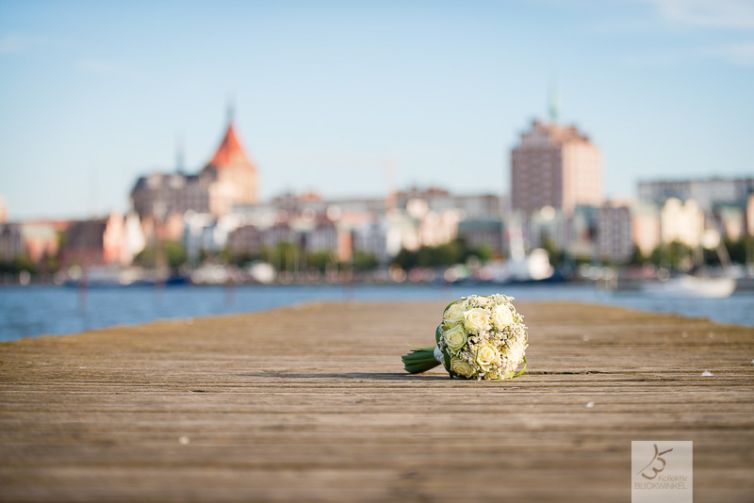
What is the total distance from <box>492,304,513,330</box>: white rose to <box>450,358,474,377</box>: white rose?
16.0 inches

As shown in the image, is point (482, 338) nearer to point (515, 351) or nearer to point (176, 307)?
point (515, 351)

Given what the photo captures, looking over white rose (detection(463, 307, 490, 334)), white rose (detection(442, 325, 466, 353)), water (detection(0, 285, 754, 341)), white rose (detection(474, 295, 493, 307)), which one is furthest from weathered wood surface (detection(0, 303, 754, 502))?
water (detection(0, 285, 754, 341))

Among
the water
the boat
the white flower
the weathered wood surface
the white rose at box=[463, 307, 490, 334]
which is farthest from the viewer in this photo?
the boat

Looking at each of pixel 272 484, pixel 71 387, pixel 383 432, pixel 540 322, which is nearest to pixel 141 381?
pixel 71 387

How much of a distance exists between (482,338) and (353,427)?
258cm

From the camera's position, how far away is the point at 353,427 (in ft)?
21.2

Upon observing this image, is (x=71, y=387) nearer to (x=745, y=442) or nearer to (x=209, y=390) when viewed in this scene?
(x=209, y=390)

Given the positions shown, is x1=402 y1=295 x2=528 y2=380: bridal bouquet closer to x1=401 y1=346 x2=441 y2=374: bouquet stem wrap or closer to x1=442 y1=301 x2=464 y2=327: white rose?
x1=442 y1=301 x2=464 y2=327: white rose

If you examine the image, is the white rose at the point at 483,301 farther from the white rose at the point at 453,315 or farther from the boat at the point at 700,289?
the boat at the point at 700,289

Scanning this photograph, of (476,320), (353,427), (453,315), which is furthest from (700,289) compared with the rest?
(353,427)

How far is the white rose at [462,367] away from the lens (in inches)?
355

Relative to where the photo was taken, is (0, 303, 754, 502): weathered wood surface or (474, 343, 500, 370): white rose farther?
(474, 343, 500, 370): white rose

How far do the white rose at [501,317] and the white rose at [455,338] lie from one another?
0.28m

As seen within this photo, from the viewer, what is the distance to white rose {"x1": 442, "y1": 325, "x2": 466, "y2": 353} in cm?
895
